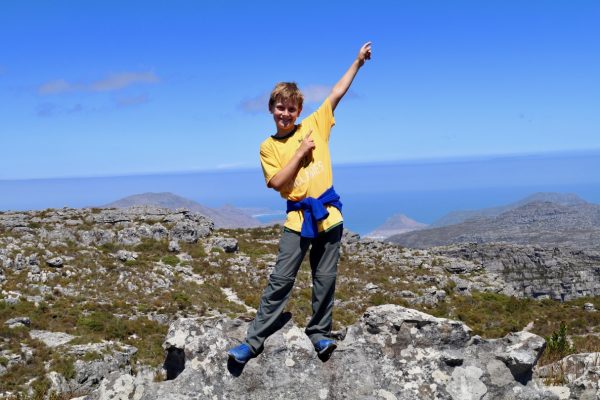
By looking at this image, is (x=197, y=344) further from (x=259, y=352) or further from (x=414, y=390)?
(x=414, y=390)

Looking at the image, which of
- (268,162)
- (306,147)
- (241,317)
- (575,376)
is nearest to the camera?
(306,147)

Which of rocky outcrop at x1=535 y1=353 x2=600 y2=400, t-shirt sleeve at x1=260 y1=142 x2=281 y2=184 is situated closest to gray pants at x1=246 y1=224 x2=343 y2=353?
t-shirt sleeve at x1=260 y1=142 x2=281 y2=184

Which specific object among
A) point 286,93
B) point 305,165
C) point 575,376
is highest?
point 286,93

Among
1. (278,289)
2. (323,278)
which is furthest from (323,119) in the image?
(278,289)

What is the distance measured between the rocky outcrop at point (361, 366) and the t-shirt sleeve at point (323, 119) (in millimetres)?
2808

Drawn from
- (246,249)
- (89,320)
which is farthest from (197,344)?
(246,249)

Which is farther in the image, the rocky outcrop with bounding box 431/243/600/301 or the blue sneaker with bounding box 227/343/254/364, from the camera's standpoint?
the rocky outcrop with bounding box 431/243/600/301

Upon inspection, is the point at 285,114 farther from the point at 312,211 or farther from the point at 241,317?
the point at 241,317

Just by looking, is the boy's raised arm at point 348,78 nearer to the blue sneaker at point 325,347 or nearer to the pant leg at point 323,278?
the pant leg at point 323,278

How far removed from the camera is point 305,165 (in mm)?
6445

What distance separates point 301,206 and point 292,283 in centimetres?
106

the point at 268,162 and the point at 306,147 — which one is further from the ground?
the point at 306,147

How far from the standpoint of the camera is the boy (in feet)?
20.5

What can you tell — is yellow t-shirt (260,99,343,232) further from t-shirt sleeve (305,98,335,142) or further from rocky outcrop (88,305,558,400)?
rocky outcrop (88,305,558,400)
